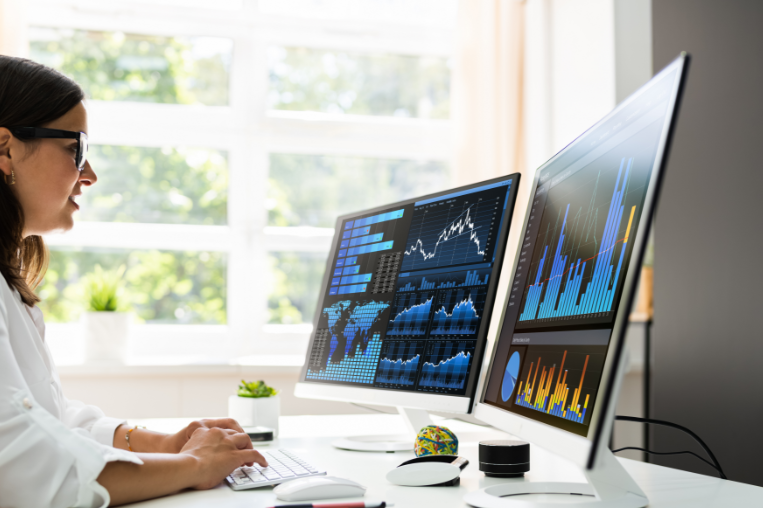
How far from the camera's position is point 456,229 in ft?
3.95

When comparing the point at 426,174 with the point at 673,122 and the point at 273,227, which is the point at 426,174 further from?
the point at 673,122

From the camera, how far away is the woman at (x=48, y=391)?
2.38ft

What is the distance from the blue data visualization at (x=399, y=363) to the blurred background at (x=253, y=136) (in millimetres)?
1267

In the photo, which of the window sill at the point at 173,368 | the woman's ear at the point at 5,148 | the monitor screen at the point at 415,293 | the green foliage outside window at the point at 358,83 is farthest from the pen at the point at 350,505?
the green foliage outside window at the point at 358,83

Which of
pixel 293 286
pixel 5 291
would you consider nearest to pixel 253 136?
pixel 293 286

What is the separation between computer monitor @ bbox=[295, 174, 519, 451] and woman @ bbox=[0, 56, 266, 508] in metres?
0.30

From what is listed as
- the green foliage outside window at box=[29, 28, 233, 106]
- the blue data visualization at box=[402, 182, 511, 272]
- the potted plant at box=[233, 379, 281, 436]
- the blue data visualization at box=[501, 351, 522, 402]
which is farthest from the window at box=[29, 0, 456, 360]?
the blue data visualization at box=[501, 351, 522, 402]

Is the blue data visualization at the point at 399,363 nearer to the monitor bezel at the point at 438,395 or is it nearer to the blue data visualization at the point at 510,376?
the monitor bezel at the point at 438,395

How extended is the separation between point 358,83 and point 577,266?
2.17 meters

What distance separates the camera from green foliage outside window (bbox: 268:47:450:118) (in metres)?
2.71

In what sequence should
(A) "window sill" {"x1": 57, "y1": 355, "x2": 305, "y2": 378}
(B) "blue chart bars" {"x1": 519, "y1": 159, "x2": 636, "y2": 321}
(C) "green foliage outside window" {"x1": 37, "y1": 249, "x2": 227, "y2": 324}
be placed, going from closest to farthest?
1. (B) "blue chart bars" {"x1": 519, "y1": 159, "x2": 636, "y2": 321}
2. (A) "window sill" {"x1": 57, "y1": 355, "x2": 305, "y2": 378}
3. (C) "green foliage outside window" {"x1": 37, "y1": 249, "x2": 227, "y2": 324}

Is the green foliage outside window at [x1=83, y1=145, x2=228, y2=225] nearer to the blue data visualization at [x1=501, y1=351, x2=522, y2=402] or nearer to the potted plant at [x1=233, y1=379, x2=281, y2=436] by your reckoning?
the potted plant at [x1=233, y1=379, x2=281, y2=436]

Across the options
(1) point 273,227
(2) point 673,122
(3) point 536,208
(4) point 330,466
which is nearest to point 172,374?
(1) point 273,227

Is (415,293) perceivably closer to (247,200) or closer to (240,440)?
(240,440)
